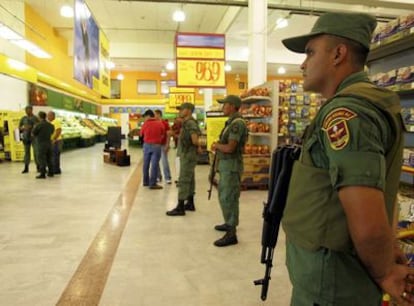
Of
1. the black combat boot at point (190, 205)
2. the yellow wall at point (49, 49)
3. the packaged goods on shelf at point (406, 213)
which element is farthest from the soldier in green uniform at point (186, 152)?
the yellow wall at point (49, 49)

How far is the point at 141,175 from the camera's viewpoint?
29.7 ft

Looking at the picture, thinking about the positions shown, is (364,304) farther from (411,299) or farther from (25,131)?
(25,131)

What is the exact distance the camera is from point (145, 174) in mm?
7496

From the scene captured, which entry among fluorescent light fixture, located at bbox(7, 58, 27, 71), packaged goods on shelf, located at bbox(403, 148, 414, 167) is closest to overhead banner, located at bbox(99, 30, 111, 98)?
fluorescent light fixture, located at bbox(7, 58, 27, 71)

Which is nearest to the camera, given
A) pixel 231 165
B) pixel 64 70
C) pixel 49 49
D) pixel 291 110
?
pixel 231 165

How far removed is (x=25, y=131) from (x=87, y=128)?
35.1ft

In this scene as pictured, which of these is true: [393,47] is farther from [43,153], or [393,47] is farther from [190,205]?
[43,153]

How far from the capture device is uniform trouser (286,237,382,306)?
3.64 feet

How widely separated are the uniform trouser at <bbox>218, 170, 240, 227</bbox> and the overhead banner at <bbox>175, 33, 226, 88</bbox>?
198 inches

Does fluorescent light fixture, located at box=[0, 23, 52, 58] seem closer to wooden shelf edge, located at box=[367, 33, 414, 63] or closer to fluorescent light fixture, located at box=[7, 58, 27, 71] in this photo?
fluorescent light fixture, located at box=[7, 58, 27, 71]

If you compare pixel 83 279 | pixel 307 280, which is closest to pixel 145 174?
pixel 83 279

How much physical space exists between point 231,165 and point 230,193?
0.32 m

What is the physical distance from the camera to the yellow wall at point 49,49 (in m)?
13.2

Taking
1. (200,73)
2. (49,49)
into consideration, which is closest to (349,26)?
(200,73)
